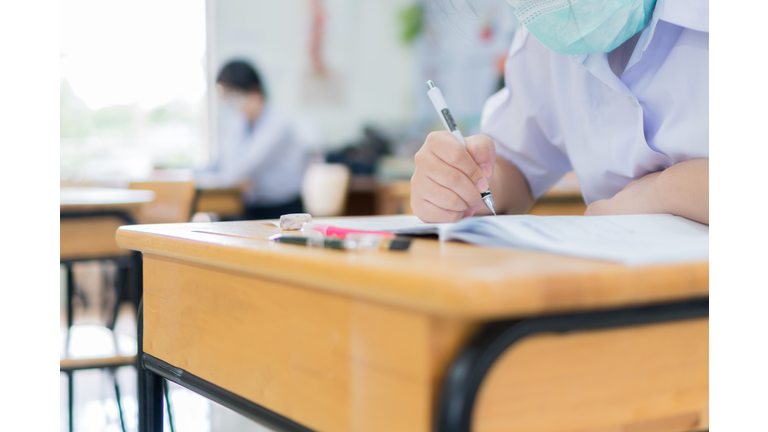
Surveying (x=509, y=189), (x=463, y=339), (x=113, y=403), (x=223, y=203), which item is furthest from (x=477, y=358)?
(x=223, y=203)

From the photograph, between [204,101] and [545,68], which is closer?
[545,68]

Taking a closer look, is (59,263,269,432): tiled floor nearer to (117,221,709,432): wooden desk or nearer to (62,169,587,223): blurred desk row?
(62,169,587,223): blurred desk row

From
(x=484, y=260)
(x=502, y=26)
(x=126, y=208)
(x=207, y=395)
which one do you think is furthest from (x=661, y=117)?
(x=502, y=26)

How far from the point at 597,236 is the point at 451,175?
33 centimetres

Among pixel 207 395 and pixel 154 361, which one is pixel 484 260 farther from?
pixel 154 361

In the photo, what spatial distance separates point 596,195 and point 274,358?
2.21 ft

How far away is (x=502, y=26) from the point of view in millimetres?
4809

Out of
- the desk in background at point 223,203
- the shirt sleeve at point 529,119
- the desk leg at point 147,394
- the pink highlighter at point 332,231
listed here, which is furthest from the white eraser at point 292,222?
the desk in background at point 223,203

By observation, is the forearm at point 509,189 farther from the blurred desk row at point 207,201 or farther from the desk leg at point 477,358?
the blurred desk row at point 207,201

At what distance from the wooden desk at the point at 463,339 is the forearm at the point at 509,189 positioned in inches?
21.9

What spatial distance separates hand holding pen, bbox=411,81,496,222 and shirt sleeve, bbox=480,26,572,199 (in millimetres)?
272

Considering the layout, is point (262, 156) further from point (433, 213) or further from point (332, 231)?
point (332, 231)

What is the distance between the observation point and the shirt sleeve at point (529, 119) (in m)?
1.09

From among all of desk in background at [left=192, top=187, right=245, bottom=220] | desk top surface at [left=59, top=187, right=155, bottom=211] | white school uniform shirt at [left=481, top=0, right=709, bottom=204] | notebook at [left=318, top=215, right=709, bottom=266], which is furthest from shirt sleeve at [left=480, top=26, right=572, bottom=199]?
desk in background at [left=192, top=187, right=245, bottom=220]
